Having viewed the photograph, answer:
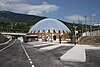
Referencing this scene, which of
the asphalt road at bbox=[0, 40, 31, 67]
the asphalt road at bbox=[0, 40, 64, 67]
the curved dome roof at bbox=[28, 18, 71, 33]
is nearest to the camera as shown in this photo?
the asphalt road at bbox=[0, 40, 64, 67]

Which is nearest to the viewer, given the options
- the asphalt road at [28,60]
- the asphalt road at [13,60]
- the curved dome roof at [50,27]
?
the asphalt road at [28,60]

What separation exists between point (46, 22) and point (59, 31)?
9017 millimetres

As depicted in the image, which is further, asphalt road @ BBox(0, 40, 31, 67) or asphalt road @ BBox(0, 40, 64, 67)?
asphalt road @ BBox(0, 40, 31, 67)

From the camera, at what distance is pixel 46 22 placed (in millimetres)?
130500

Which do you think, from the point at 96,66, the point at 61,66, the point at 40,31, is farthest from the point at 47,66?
the point at 40,31

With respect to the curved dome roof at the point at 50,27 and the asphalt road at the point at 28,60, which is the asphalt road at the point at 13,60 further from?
the curved dome roof at the point at 50,27

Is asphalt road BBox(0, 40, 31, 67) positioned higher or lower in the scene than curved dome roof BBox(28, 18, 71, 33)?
lower

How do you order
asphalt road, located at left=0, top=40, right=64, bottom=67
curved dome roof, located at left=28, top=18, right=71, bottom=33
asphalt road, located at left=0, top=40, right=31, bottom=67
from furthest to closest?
curved dome roof, located at left=28, top=18, right=71, bottom=33
asphalt road, located at left=0, top=40, right=31, bottom=67
asphalt road, located at left=0, top=40, right=64, bottom=67

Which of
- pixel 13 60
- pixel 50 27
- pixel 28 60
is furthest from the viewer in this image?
pixel 50 27

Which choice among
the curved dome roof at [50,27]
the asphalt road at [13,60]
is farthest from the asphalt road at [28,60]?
the curved dome roof at [50,27]

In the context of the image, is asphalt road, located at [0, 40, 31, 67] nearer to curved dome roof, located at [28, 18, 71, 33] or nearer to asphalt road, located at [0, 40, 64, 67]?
asphalt road, located at [0, 40, 64, 67]

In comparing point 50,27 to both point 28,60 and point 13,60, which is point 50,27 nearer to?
point 28,60

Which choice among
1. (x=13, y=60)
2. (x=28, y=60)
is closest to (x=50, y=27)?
(x=28, y=60)

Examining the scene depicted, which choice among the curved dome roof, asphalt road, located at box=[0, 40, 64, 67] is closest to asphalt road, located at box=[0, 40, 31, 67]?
asphalt road, located at box=[0, 40, 64, 67]
